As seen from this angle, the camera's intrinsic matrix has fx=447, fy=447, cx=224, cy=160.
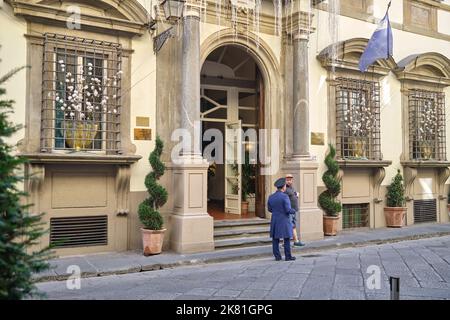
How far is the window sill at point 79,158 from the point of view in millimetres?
8422

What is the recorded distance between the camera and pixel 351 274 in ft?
25.2

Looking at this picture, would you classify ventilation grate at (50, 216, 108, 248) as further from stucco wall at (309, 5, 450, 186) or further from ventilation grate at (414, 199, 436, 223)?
ventilation grate at (414, 199, 436, 223)

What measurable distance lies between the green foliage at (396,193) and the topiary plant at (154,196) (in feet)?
24.1

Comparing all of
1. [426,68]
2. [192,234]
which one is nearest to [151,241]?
[192,234]

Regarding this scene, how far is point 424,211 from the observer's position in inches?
576

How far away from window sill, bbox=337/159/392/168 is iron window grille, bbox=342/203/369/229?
1203mm

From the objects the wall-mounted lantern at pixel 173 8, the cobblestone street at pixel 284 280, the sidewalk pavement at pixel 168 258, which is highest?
the wall-mounted lantern at pixel 173 8

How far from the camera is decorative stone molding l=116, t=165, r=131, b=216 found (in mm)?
9531

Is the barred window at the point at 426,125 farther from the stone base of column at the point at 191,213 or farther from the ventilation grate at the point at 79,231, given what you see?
the ventilation grate at the point at 79,231

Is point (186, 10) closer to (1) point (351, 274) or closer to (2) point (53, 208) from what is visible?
(2) point (53, 208)

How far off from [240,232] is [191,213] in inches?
64.2

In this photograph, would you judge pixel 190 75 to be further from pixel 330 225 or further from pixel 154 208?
pixel 330 225

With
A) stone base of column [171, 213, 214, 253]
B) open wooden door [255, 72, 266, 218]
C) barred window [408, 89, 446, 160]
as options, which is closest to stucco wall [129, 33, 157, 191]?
stone base of column [171, 213, 214, 253]

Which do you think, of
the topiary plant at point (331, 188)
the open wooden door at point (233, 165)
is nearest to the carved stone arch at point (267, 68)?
the open wooden door at point (233, 165)
